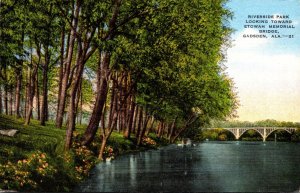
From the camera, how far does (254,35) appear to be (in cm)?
1883

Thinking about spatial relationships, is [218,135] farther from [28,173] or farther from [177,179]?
[28,173]

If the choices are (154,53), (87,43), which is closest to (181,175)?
(154,53)

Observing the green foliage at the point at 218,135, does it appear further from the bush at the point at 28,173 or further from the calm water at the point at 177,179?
the bush at the point at 28,173

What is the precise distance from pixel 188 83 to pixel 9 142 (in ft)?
63.3

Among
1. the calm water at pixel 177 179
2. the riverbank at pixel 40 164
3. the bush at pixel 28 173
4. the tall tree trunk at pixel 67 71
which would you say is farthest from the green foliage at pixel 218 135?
the bush at pixel 28 173

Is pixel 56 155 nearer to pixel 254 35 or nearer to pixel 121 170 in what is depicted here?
pixel 121 170

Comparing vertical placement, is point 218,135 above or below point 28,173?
above

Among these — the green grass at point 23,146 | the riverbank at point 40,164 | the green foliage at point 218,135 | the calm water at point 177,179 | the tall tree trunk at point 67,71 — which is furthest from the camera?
the green foliage at point 218,135

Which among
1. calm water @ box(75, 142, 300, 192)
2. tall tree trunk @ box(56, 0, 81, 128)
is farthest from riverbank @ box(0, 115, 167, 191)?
tall tree trunk @ box(56, 0, 81, 128)

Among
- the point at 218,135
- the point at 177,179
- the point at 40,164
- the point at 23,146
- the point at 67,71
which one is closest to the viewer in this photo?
the point at 40,164

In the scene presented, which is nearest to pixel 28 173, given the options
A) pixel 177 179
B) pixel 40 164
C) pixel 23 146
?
pixel 40 164

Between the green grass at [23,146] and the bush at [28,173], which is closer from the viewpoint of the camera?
the bush at [28,173]

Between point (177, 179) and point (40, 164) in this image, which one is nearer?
point (40, 164)

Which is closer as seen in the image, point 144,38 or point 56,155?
point 56,155
